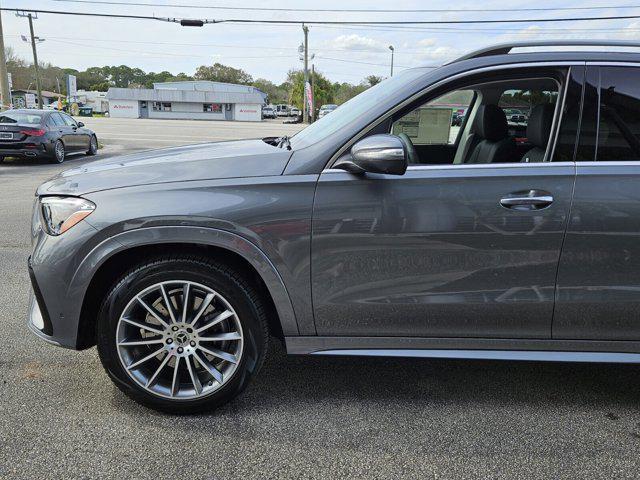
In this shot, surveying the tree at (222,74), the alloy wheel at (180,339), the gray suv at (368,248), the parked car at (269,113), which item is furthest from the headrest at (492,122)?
the tree at (222,74)

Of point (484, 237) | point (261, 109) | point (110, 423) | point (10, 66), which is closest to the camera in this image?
point (484, 237)

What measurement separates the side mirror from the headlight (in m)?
1.32

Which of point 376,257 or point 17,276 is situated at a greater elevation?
point 376,257

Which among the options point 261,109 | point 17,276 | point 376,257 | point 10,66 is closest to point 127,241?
point 376,257

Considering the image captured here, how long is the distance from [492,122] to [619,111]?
38.1 inches

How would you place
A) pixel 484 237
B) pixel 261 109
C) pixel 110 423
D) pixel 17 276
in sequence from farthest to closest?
pixel 261 109 < pixel 17 276 < pixel 110 423 < pixel 484 237

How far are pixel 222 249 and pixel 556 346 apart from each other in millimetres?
1742

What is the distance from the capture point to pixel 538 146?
281cm

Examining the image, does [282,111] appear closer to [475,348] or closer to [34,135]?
[34,135]

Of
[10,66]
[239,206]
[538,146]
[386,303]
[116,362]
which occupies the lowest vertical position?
[116,362]

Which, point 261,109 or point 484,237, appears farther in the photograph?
point 261,109

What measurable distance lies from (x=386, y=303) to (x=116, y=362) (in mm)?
1404

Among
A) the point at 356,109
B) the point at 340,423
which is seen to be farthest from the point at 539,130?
the point at 340,423

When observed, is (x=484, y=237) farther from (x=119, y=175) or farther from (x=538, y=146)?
(x=119, y=175)
